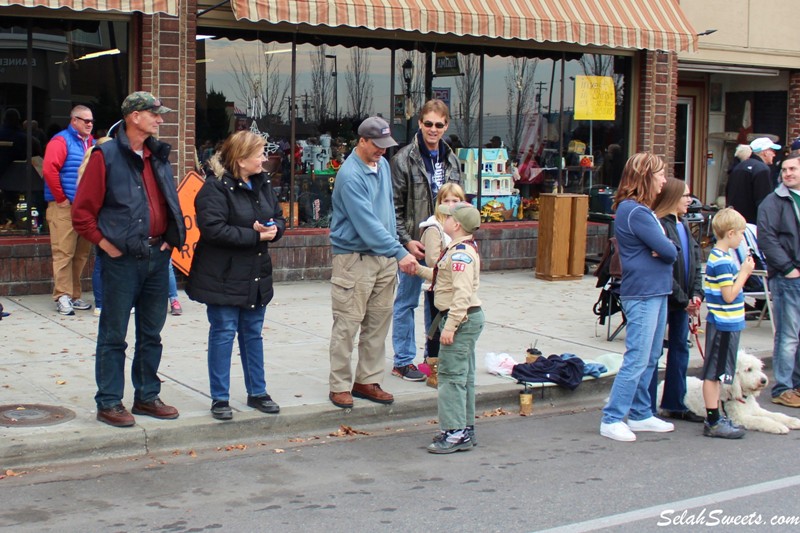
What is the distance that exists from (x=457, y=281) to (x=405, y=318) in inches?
69.6

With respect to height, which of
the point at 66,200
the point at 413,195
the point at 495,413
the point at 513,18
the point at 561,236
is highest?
the point at 513,18

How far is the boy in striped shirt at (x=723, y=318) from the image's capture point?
22.2 ft

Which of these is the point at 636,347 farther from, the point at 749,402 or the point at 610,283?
the point at 610,283

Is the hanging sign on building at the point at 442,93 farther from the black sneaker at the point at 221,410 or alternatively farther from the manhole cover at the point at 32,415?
the manhole cover at the point at 32,415

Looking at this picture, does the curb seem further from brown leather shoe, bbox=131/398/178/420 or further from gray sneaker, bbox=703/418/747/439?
gray sneaker, bbox=703/418/747/439

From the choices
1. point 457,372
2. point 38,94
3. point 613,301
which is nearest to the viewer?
point 457,372

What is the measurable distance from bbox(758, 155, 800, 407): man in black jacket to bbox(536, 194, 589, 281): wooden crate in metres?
5.32

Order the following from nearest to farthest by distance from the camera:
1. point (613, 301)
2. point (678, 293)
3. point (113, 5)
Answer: point (678, 293)
point (613, 301)
point (113, 5)

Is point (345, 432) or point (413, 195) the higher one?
point (413, 195)

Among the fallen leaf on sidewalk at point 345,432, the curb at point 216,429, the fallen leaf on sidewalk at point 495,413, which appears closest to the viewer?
the curb at point 216,429

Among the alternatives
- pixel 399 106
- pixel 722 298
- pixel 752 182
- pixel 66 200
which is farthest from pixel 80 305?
pixel 752 182

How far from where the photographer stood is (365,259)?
6.99 meters

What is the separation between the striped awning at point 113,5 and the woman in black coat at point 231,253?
4266 mm

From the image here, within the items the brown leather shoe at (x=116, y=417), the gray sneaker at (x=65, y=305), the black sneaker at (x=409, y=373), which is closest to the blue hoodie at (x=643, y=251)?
the black sneaker at (x=409, y=373)
